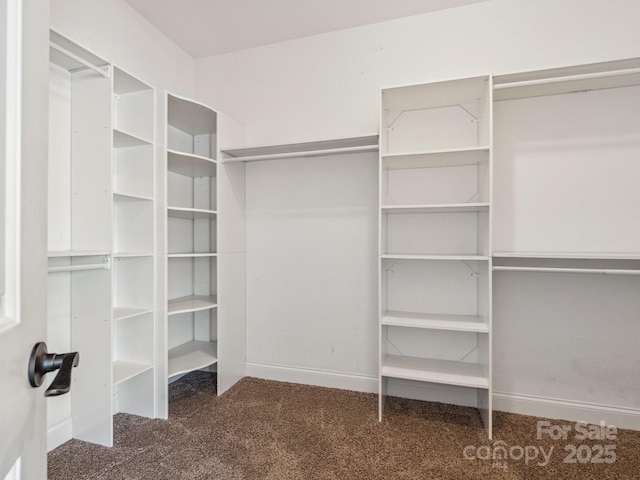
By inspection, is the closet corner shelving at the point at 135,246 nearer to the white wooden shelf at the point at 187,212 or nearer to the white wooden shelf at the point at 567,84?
the white wooden shelf at the point at 187,212

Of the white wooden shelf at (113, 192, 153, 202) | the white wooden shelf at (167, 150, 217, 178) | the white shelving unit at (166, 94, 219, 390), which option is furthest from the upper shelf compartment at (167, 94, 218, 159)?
the white wooden shelf at (113, 192, 153, 202)

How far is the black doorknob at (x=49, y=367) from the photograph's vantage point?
1.76ft

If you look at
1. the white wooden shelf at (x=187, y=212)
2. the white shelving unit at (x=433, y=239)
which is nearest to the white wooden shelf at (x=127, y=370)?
the white wooden shelf at (x=187, y=212)

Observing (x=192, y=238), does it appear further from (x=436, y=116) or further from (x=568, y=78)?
(x=568, y=78)

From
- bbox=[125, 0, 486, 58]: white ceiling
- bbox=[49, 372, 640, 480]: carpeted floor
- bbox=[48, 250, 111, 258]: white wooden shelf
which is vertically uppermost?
bbox=[125, 0, 486, 58]: white ceiling

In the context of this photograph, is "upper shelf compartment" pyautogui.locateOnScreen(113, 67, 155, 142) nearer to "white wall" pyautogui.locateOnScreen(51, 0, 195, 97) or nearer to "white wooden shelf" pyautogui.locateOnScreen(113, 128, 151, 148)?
"white wooden shelf" pyautogui.locateOnScreen(113, 128, 151, 148)

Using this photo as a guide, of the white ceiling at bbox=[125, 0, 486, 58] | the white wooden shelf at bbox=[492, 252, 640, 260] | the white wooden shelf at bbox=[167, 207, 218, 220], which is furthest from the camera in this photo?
the white ceiling at bbox=[125, 0, 486, 58]

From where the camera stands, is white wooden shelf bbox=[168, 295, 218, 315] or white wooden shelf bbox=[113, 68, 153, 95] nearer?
white wooden shelf bbox=[113, 68, 153, 95]

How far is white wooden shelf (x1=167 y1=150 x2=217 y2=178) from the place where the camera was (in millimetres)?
2156

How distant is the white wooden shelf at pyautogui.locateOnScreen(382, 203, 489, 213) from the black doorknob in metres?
1.69

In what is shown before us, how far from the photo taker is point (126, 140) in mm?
1946

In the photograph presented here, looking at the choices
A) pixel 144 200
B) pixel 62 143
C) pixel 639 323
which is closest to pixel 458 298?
pixel 639 323

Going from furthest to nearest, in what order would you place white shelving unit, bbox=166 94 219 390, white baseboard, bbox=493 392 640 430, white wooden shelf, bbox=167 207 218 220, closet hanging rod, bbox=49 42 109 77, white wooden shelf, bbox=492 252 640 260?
1. white shelving unit, bbox=166 94 219 390
2. white wooden shelf, bbox=167 207 218 220
3. white baseboard, bbox=493 392 640 430
4. white wooden shelf, bbox=492 252 640 260
5. closet hanging rod, bbox=49 42 109 77

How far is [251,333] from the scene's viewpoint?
272 cm
